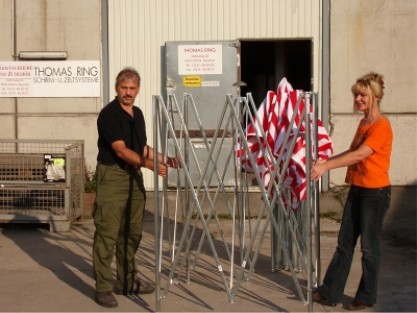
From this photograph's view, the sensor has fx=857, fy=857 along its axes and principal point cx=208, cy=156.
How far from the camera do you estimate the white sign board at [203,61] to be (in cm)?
1195

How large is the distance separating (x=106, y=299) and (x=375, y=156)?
236 centimetres

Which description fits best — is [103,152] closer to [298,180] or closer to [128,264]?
[128,264]

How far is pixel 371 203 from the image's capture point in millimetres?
6438

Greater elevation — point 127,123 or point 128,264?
point 127,123

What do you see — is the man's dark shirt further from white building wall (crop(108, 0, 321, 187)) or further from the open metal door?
white building wall (crop(108, 0, 321, 187))

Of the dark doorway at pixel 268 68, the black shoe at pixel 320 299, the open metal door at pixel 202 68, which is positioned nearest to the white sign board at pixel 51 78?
the open metal door at pixel 202 68

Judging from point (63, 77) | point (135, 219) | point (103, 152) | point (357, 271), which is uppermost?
point (63, 77)

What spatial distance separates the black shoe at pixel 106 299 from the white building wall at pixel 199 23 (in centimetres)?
581

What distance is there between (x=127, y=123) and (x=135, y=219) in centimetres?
80

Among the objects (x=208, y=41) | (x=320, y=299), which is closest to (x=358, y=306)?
(x=320, y=299)

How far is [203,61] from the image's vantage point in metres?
11.9

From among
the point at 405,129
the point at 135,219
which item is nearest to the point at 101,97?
the point at 405,129

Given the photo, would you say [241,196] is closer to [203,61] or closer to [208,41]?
[203,61]

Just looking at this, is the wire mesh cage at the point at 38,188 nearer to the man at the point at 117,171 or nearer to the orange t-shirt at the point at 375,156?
the man at the point at 117,171
